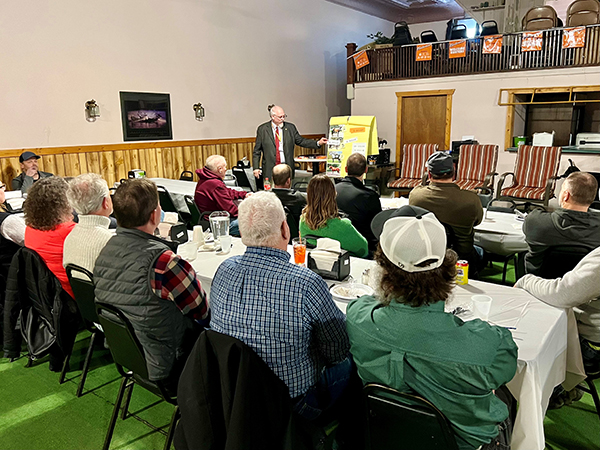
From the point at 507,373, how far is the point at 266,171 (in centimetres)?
660

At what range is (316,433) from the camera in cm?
165

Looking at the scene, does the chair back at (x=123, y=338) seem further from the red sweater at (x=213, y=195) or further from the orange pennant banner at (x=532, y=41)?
the orange pennant banner at (x=532, y=41)

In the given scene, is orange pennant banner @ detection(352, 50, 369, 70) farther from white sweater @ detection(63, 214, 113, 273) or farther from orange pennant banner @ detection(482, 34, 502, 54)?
white sweater @ detection(63, 214, 113, 273)

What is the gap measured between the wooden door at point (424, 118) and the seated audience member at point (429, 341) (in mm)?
9166

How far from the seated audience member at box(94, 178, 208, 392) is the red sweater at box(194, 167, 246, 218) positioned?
2410mm

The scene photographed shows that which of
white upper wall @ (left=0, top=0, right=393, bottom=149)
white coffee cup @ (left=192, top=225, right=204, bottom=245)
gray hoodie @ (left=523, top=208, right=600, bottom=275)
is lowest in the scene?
white coffee cup @ (left=192, top=225, right=204, bottom=245)

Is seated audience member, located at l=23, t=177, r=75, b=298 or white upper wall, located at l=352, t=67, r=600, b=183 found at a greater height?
white upper wall, located at l=352, t=67, r=600, b=183

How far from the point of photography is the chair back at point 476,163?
8102 mm

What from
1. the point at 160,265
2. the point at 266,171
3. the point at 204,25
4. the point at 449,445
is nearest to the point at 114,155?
the point at 266,171

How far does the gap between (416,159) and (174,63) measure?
458cm

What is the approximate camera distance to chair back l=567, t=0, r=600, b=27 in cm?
862

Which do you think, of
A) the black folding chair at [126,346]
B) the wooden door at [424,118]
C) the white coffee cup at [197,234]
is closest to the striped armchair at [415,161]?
the wooden door at [424,118]

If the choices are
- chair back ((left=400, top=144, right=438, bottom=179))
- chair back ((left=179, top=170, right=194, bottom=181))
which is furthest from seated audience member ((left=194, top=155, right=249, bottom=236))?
chair back ((left=400, top=144, right=438, bottom=179))

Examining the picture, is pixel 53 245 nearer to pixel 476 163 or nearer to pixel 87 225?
pixel 87 225
